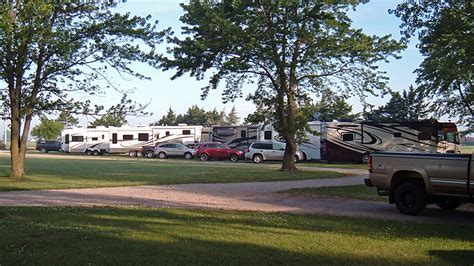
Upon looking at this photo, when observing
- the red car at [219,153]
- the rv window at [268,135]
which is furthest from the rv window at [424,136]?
the red car at [219,153]

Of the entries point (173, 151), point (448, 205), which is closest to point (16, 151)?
point (448, 205)

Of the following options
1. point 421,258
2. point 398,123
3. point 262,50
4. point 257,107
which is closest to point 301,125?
point 257,107

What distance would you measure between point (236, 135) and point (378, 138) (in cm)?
1270

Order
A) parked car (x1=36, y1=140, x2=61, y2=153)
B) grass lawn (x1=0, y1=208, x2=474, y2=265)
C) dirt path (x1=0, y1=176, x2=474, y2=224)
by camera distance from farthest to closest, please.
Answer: parked car (x1=36, y1=140, x2=61, y2=153) → dirt path (x1=0, y1=176, x2=474, y2=224) → grass lawn (x1=0, y1=208, x2=474, y2=265)

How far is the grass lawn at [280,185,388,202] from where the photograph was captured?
49.1ft

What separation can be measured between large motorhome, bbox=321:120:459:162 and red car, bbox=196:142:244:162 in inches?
287

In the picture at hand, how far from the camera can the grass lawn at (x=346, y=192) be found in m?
15.0

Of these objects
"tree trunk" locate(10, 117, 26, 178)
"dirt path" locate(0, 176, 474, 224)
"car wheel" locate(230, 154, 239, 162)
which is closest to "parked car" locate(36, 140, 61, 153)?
"car wheel" locate(230, 154, 239, 162)

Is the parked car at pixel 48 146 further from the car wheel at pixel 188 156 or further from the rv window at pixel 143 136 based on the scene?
the car wheel at pixel 188 156

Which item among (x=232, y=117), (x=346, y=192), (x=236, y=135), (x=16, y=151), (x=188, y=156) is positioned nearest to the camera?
(x=346, y=192)

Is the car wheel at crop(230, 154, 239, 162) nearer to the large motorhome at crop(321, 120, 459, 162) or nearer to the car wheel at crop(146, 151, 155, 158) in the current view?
the large motorhome at crop(321, 120, 459, 162)

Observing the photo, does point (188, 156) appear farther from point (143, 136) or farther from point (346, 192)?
point (346, 192)

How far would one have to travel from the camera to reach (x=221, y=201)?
543 inches

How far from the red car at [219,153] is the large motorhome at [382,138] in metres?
7.28
